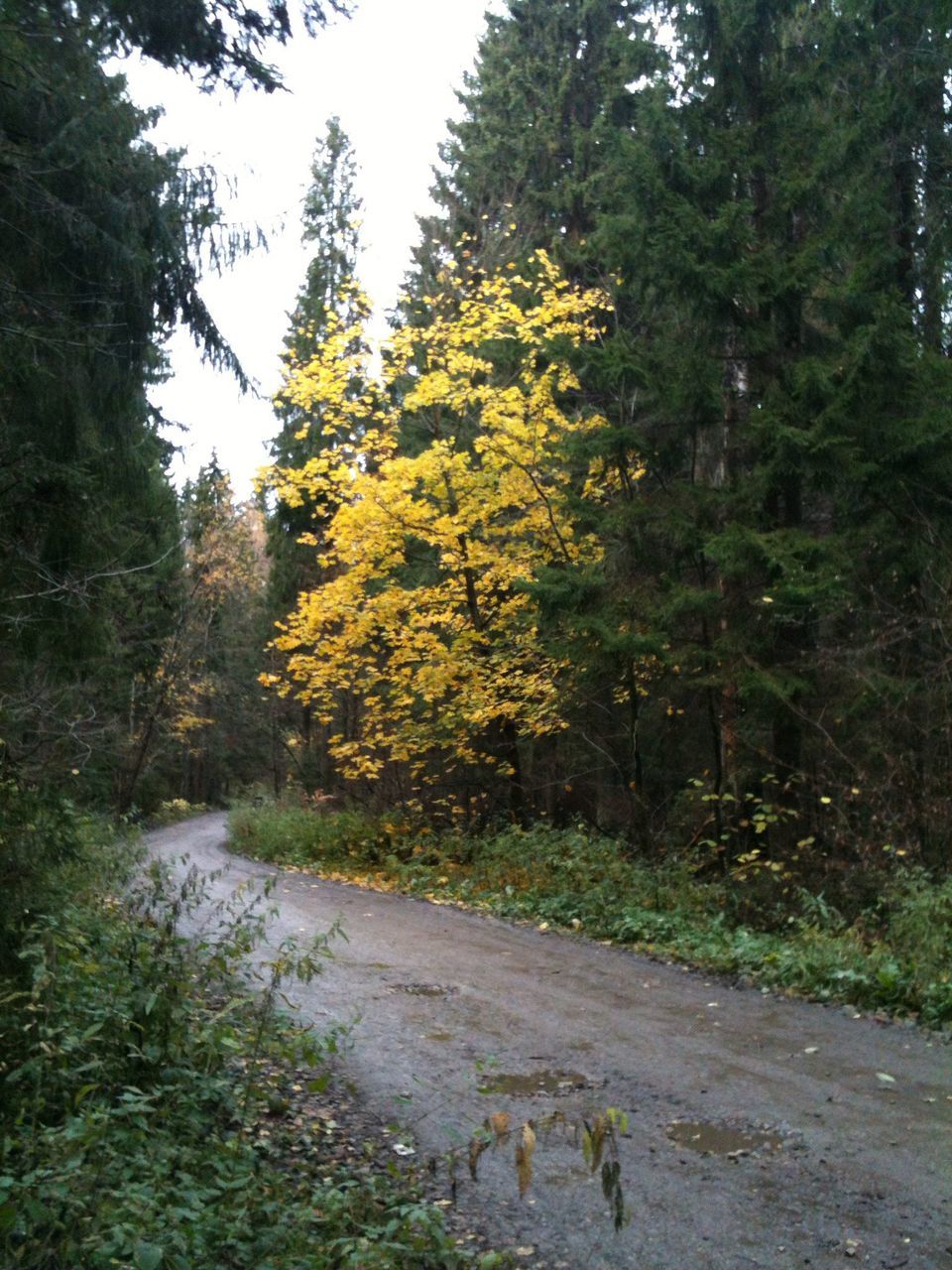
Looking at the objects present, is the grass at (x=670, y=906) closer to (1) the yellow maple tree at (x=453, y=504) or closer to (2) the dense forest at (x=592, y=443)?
(2) the dense forest at (x=592, y=443)

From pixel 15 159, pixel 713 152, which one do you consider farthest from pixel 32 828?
pixel 713 152

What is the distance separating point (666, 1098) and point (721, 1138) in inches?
28.6

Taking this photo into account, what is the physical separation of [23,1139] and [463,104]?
2689 cm

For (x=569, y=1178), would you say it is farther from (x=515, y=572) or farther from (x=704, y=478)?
(x=515, y=572)

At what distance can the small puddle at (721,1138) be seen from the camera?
570 centimetres

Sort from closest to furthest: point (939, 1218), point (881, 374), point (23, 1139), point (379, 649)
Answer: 1. point (23, 1139)
2. point (939, 1218)
3. point (881, 374)
4. point (379, 649)

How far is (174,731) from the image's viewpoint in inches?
1545

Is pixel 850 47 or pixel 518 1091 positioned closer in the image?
pixel 518 1091

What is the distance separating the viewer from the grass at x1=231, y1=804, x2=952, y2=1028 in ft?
30.3

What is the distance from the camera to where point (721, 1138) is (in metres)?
5.86

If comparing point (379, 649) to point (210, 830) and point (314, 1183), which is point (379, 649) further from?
point (210, 830)

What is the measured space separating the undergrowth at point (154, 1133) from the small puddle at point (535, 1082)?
3.93ft

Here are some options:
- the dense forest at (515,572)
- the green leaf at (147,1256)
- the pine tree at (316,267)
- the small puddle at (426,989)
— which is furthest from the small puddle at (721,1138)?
the pine tree at (316,267)

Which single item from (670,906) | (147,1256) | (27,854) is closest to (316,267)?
(670,906)
